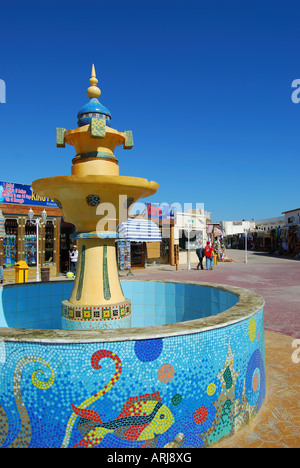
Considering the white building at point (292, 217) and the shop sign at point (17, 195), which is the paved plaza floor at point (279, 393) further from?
the white building at point (292, 217)

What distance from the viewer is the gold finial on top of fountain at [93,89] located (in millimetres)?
5426

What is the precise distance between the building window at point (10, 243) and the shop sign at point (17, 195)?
94 centimetres

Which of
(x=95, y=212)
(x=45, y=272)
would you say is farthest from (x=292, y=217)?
(x=95, y=212)

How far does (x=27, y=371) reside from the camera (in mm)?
2953

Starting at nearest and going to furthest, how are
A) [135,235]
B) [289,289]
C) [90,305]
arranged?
[90,305], [289,289], [135,235]

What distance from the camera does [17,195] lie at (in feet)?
52.4

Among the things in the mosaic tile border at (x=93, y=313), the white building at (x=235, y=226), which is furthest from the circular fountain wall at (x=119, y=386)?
the white building at (x=235, y=226)

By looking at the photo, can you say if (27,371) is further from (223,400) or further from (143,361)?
(223,400)

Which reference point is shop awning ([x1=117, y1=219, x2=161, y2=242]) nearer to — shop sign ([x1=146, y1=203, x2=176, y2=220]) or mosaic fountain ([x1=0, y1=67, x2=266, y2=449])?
shop sign ([x1=146, y1=203, x2=176, y2=220])

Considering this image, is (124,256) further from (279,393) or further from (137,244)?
(279,393)

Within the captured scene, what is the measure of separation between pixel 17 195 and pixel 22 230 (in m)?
1.61

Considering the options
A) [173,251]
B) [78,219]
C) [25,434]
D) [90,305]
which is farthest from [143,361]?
[173,251]
